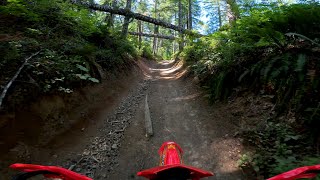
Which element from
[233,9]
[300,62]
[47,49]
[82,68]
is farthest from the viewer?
[233,9]

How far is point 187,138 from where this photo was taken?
20.7ft

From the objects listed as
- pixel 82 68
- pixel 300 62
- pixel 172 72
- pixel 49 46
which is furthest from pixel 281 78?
pixel 172 72

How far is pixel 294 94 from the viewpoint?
5.07 m

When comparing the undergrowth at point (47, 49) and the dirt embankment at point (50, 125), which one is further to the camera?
the undergrowth at point (47, 49)

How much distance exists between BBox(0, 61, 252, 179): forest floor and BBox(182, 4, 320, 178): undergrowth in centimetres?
65

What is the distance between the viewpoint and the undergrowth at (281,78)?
4.27 metres

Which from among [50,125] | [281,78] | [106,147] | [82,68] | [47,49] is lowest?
[106,147]

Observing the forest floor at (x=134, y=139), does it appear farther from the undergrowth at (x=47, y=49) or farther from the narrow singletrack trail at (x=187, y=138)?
the undergrowth at (x=47, y=49)

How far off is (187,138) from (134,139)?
1511 millimetres

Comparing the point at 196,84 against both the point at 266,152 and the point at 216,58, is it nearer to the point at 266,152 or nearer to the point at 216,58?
the point at 216,58

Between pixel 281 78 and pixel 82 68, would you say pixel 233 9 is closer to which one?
pixel 281 78

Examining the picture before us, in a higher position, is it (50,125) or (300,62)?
(300,62)

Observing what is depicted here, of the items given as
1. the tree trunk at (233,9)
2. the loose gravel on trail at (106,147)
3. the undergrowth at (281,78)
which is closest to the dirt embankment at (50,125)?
the loose gravel on trail at (106,147)

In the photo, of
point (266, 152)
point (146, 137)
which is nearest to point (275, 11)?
point (266, 152)
